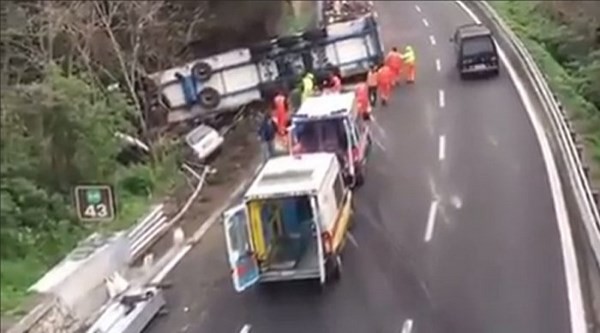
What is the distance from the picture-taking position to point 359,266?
2580cm

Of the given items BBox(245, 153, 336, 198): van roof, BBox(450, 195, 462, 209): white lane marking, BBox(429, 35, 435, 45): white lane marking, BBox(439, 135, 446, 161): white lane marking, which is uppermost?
BBox(245, 153, 336, 198): van roof

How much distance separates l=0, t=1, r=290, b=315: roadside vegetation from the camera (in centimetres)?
3216

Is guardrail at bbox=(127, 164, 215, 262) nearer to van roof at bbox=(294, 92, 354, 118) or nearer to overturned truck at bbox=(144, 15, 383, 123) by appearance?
van roof at bbox=(294, 92, 354, 118)

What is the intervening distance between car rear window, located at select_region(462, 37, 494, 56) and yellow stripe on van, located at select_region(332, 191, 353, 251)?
16801 mm

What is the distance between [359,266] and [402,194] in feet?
18.0

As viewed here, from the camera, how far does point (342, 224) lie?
26797mm

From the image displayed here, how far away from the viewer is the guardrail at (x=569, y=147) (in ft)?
75.5

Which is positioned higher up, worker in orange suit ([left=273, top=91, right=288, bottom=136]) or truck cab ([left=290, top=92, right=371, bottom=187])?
truck cab ([left=290, top=92, right=371, bottom=187])

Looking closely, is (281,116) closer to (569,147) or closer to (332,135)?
(332,135)

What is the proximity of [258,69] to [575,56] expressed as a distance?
19.0 metres

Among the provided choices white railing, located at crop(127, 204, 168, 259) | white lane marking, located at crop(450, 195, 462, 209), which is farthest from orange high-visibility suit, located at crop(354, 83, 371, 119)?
white railing, located at crop(127, 204, 168, 259)

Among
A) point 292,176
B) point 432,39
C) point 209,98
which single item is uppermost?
point 292,176

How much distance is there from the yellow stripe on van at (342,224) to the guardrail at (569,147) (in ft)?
14.0

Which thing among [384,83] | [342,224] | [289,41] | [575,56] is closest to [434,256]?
[342,224]
